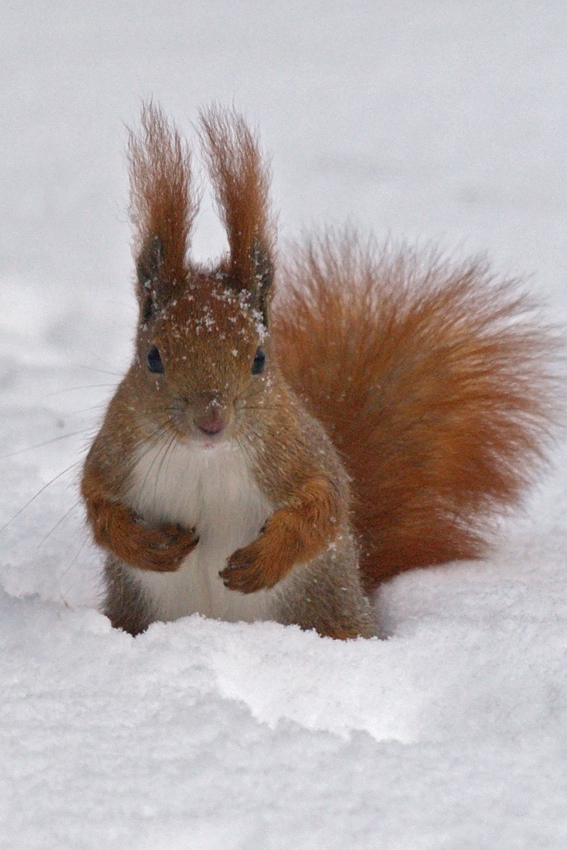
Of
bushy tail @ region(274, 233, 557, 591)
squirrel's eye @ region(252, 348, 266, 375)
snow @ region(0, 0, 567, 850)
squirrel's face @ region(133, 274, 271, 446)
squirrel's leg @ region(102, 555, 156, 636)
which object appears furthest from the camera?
bushy tail @ region(274, 233, 557, 591)

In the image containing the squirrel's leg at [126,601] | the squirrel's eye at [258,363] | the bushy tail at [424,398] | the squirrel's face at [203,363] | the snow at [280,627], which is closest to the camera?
the snow at [280,627]

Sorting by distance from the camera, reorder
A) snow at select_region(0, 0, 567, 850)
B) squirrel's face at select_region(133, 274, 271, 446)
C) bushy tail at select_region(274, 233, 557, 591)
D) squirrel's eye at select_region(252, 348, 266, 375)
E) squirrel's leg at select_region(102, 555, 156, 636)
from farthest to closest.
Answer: bushy tail at select_region(274, 233, 557, 591)
squirrel's leg at select_region(102, 555, 156, 636)
squirrel's eye at select_region(252, 348, 266, 375)
squirrel's face at select_region(133, 274, 271, 446)
snow at select_region(0, 0, 567, 850)

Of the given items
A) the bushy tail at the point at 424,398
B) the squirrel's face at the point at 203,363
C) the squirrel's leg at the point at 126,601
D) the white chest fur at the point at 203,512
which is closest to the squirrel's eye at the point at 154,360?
the squirrel's face at the point at 203,363

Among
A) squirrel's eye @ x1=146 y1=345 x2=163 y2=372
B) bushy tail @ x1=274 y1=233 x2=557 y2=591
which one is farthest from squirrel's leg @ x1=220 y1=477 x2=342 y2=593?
bushy tail @ x1=274 y1=233 x2=557 y2=591

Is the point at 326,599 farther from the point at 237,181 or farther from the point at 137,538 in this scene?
the point at 237,181

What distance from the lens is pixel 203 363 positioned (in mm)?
1729

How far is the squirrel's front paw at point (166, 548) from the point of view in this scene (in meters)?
1.77

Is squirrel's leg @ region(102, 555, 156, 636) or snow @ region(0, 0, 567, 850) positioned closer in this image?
snow @ region(0, 0, 567, 850)

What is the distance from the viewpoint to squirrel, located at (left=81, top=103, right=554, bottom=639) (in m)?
1.78

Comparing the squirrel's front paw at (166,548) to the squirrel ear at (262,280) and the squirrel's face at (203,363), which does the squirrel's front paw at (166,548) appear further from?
the squirrel ear at (262,280)

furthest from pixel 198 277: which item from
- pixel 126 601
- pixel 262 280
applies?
pixel 126 601

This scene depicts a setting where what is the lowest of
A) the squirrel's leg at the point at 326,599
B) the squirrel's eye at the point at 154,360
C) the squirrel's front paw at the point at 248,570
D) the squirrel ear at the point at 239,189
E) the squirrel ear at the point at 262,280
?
the squirrel's leg at the point at 326,599

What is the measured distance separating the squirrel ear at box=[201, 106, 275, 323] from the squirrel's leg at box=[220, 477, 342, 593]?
1.02 feet

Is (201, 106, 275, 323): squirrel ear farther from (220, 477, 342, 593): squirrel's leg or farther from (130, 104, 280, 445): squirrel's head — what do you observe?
(220, 477, 342, 593): squirrel's leg
